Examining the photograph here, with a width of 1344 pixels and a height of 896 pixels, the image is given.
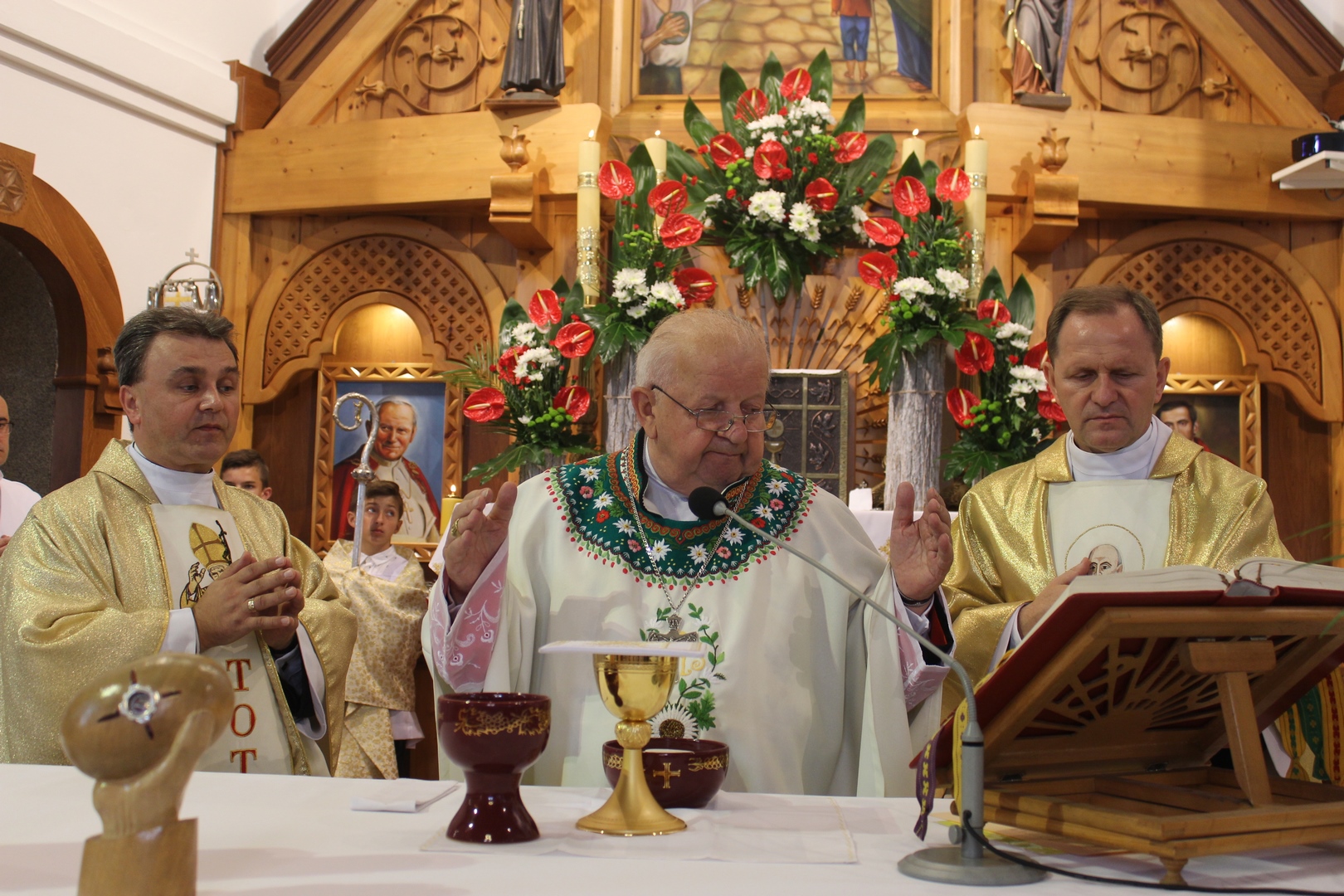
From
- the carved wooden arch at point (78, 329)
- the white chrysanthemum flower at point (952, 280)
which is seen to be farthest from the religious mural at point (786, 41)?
the carved wooden arch at point (78, 329)

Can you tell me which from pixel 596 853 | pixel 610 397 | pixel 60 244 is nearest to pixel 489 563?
pixel 596 853

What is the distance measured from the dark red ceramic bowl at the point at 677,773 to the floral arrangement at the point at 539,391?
3469mm

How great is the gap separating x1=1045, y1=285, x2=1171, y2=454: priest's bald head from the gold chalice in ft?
5.47

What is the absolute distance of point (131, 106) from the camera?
22.1ft

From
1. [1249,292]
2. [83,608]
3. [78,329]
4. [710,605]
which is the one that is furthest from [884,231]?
[78,329]

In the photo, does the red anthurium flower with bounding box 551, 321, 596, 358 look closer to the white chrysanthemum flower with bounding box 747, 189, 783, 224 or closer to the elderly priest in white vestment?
the white chrysanthemum flower with bounding box 747, 189, 783, 224

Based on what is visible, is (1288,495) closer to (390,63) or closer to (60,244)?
(390,63)

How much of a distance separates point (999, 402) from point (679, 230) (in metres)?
1.55

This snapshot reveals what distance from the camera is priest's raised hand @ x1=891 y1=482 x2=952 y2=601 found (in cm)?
237

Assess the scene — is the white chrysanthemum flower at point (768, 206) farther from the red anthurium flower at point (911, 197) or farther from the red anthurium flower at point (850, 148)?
the red anthurium flower at point (911, 197)

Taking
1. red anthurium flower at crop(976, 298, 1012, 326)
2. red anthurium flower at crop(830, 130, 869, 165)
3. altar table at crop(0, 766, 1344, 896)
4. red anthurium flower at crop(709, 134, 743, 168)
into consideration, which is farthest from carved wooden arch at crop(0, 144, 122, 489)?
altar table at crop(0, 766, 1344, 896)

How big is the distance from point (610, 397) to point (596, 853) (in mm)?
4036

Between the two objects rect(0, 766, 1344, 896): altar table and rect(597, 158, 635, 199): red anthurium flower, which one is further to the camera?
rect(597, 158, 635, 199): red anthurium flower

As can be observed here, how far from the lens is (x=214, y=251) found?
23.6 ft
